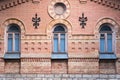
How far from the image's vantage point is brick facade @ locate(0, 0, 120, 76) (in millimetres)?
23547

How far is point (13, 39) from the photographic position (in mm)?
24031

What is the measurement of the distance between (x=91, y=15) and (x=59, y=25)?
5.80ft

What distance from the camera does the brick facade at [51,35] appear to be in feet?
77.3

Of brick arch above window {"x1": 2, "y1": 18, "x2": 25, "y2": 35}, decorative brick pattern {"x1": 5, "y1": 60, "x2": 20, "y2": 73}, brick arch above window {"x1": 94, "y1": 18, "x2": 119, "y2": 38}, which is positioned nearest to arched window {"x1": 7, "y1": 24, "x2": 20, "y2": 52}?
brick arch above window {"x1": 2, "y1": 18, "x2": 25, "y2": 35}

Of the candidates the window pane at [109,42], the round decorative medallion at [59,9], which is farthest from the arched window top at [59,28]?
the window pane at [109,42]

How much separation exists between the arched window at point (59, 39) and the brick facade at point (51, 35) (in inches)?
10.3

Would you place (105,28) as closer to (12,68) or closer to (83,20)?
(83,20)

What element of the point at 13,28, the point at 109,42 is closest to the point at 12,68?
the point at 13,28

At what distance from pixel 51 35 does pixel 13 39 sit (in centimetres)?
203

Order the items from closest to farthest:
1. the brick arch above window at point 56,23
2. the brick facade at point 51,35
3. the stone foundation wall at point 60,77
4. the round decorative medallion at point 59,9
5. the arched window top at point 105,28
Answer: the stone foundation wall at point 60,77 < the brick facade at point 51,35 < the brick arch above window at point 56,23 < the round decorative medallion at point 59,9 < the arched window top at point 105,28

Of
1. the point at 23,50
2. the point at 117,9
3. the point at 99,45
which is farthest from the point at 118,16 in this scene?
the point at 23,50

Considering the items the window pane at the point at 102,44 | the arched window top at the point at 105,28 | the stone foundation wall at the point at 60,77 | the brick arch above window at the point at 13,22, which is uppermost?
the brick arch above window at the point at 13,22

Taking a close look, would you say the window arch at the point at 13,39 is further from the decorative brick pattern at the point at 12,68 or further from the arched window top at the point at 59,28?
the arched window top at the point at 59,28

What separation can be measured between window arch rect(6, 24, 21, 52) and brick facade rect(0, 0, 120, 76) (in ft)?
0.74
